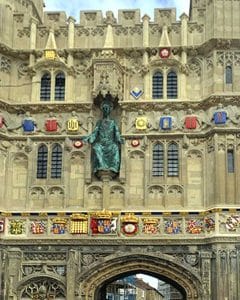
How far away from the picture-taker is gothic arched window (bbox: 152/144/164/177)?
30203mm

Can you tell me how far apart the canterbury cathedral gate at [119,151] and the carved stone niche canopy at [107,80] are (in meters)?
0.06

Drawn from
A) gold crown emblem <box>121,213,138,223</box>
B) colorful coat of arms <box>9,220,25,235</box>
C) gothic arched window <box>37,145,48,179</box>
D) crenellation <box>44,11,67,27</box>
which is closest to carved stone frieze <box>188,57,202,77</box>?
crenellation <box>44,11,67,27</box>

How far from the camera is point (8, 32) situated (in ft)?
106

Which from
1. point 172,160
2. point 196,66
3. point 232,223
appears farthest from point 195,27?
point 232,223

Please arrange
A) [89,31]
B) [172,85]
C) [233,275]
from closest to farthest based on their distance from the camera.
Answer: [233,275] → [172,85] → [89,31]

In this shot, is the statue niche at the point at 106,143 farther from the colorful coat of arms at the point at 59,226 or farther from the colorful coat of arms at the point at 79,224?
the colorful coat of arms at the point at 59,226

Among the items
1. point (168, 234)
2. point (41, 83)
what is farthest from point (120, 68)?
point (168, 234)

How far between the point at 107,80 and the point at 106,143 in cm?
282

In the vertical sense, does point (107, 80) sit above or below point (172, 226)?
above

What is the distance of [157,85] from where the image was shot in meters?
31.5

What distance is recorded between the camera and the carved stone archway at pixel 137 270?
92.9 ft

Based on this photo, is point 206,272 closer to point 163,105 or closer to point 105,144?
point 105,144

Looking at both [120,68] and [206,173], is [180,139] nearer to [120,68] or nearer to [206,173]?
[206,173]

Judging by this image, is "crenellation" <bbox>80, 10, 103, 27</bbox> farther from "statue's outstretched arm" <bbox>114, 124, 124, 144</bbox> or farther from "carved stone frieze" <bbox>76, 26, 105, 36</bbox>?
"statue's outstretched arm" <bbox>114, 124, 124, 144</bbox>
